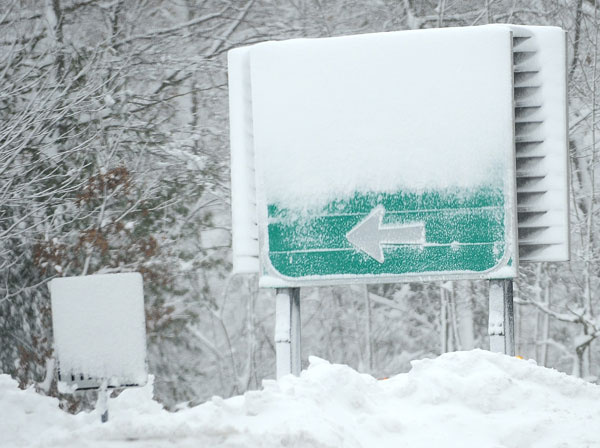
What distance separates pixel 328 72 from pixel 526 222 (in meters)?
1.62

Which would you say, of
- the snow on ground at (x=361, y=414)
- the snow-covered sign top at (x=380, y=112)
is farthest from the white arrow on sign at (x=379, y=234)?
the snow on ground at (x=361, y=414)

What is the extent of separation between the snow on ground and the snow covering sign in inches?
38.6

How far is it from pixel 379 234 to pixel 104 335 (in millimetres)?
2758

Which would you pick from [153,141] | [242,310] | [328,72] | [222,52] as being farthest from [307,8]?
[328,72]

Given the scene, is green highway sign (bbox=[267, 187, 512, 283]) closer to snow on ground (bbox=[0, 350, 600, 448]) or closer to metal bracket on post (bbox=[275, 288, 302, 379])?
metal bracket on post (bbox=[275, 288, 302, 379])

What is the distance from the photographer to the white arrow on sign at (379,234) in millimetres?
7789

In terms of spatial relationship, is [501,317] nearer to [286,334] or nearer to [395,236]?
[395,236]

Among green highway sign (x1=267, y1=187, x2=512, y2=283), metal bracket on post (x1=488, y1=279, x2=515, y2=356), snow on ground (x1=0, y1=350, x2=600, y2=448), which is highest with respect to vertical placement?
green highway sign (x1=267, y1=187, x2=512, y2=283)

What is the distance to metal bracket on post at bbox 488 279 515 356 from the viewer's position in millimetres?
7918

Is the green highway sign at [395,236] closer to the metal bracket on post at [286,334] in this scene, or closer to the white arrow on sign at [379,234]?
the white arrow on sign at [379,234]

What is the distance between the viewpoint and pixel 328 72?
795 cm

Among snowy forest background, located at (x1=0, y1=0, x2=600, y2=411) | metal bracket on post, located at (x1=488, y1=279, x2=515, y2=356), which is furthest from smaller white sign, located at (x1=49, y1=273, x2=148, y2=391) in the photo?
snowy forest background, located at (x1=0, y1=0, x2=600, y2=411)

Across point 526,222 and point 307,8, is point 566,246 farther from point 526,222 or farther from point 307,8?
point 307,8

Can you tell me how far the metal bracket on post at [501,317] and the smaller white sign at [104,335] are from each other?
10.1 ft
